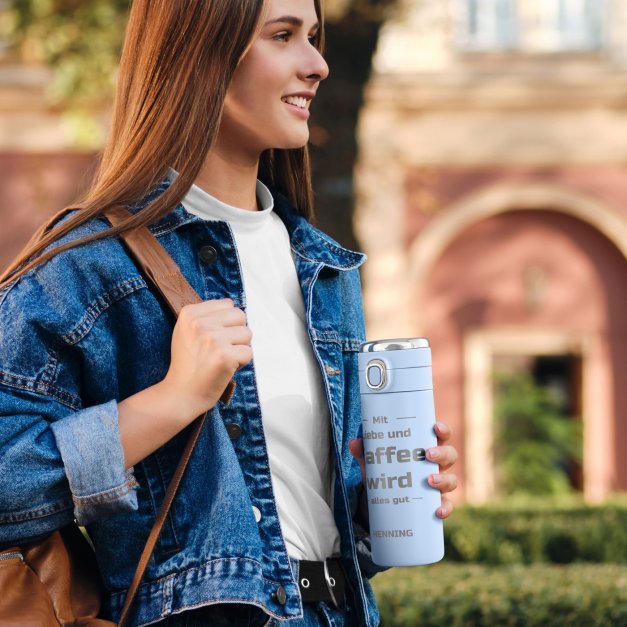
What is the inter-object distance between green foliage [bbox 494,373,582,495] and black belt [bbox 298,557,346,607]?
992cm

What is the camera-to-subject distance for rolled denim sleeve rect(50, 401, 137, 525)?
1.60 meters

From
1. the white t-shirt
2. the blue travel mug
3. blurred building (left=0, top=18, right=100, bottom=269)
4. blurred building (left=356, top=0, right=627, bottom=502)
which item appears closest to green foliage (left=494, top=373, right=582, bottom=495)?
blurred building (left=356, top=0, right=627, bottom=502)

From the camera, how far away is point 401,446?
177cm

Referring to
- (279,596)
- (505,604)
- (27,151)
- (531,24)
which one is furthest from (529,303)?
(279,596)

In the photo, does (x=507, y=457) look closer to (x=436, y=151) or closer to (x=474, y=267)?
(x=474, y=267)

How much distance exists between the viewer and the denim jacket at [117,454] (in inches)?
63.3

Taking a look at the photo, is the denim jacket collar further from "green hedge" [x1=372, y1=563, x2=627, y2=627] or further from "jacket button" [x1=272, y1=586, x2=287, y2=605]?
"green hedge" [x1=372, y1=563, x2=627, y2=627]

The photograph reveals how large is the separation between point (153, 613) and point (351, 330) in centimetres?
62

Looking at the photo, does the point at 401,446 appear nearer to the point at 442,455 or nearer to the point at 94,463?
the point at 442,455

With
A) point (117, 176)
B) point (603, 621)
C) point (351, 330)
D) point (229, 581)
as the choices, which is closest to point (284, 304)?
point (351, 330)

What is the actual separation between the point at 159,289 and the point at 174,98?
30cm

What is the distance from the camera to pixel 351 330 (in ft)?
6.81

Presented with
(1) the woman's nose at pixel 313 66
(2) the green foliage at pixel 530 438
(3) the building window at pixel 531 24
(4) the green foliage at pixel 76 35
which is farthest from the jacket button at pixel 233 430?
(3) the building window at pixel 531 24

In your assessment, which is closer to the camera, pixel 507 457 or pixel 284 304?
pixel 284 304
